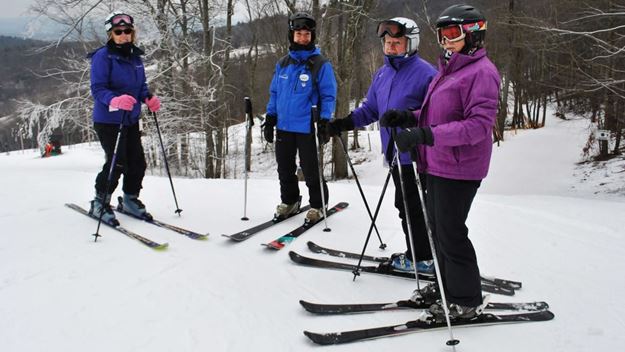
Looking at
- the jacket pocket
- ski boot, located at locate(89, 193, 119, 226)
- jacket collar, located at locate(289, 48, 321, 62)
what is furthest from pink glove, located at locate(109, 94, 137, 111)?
the jacket pocket

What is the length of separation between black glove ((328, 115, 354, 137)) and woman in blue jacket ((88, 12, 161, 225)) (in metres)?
2.01

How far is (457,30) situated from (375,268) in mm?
1964

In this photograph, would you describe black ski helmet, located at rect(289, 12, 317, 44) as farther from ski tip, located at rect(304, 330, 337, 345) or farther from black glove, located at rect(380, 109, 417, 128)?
ski tip, located at rect(304, 330, 337, 345)

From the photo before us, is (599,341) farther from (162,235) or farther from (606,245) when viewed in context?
(162,235)

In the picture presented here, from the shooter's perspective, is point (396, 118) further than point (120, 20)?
No

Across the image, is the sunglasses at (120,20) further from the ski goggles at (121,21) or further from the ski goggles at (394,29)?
the ski goggles at (394,29)

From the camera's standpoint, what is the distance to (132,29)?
436 cm

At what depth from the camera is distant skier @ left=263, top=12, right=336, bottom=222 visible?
4.49 meters

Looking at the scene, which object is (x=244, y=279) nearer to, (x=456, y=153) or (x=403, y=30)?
(x=456, y=153)

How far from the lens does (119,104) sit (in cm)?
409

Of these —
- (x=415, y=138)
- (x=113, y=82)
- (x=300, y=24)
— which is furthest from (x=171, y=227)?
(x=415, y=138)

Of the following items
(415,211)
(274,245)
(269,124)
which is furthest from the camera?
(269,124)

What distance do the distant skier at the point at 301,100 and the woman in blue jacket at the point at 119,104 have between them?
147 centimetres

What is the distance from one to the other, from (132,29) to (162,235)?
2.18 m
